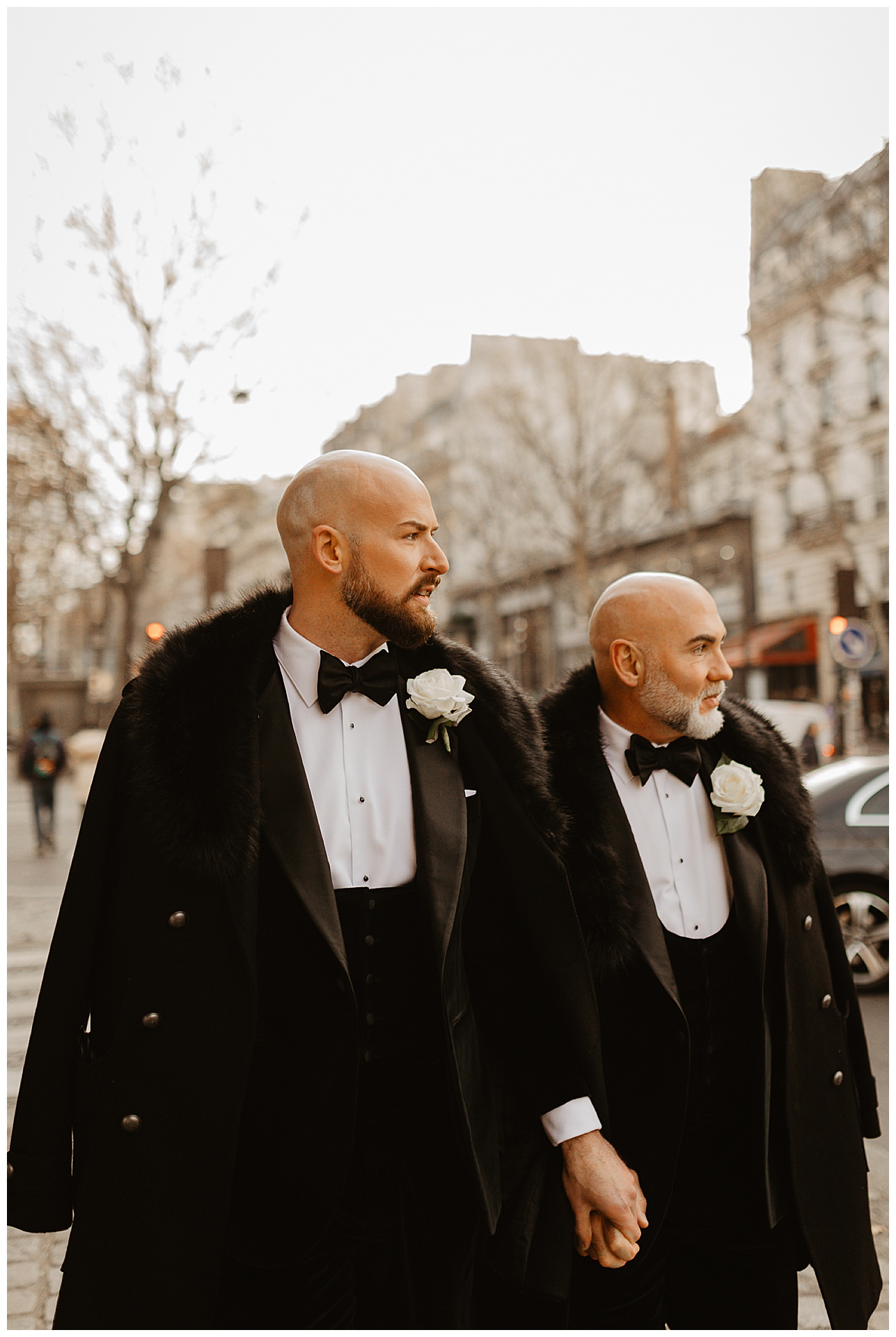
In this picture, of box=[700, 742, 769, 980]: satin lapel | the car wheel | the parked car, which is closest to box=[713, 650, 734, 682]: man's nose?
box=[700, 742, 769, 980]: satin lapel

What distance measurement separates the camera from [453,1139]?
79.4 inches

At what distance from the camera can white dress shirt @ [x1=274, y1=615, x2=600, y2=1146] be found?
81.0 inches

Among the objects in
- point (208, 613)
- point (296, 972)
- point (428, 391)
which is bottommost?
point (296, 972)

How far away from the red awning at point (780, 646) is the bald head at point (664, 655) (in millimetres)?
28794

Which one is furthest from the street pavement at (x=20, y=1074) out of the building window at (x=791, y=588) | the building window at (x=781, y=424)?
the building window at (x=791, y=588)

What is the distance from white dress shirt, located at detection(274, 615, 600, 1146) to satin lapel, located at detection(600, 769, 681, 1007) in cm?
37

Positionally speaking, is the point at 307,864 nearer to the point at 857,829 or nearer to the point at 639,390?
the point at 857,829

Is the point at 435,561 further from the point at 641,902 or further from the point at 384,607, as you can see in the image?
the point at 641,902

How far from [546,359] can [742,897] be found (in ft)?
128

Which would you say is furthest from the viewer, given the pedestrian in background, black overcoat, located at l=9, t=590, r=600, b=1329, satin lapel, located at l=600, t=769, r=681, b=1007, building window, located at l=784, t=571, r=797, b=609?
building window, located at l=784, t=571, r=797, b=609

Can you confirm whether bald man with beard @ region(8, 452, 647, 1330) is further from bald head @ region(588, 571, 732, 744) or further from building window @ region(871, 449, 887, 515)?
building window @ region(871, 449, 887, 515)

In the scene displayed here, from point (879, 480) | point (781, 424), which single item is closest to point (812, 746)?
point (781, 424)

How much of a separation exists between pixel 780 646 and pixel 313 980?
31.1 m


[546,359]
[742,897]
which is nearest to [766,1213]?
[742,897]
